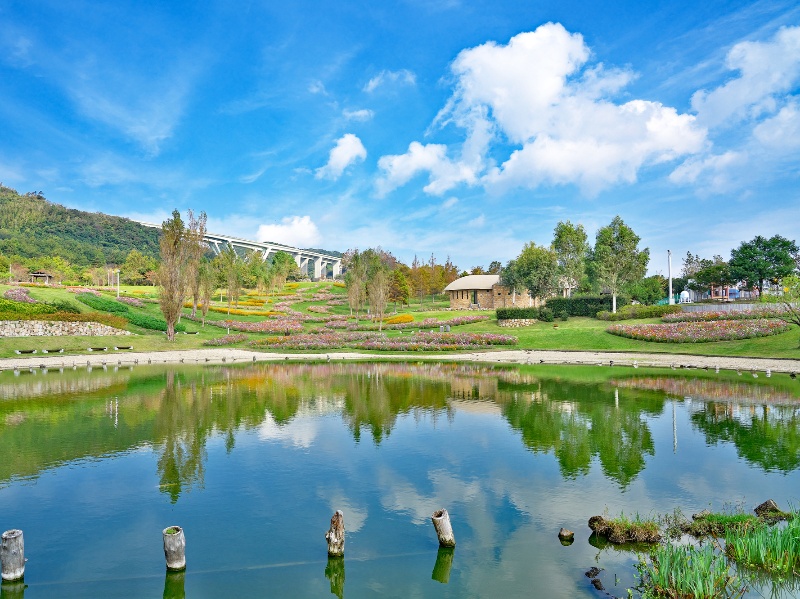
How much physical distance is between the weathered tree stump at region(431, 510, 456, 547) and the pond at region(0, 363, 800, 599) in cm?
19

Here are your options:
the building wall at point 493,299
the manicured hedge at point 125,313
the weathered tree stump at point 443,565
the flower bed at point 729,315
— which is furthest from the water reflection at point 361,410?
the building wall at point 493,299

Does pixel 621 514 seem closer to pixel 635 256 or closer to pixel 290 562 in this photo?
pixel 290 562

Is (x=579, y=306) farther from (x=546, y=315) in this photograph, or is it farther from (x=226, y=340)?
(x=226, y=340)

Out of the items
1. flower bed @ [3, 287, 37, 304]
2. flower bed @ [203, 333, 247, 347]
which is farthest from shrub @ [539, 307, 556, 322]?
flower bed @ [3, 287, 37, 304]

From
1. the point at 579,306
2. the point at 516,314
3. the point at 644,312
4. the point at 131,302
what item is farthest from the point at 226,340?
the point at 644,312

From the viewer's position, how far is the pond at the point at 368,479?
7852mm

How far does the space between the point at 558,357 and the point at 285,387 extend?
2032cm

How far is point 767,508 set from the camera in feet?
30.3

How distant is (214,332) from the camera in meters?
48.6

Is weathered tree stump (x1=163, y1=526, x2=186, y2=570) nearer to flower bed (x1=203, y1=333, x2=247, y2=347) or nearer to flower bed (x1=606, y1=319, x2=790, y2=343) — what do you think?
flower bed (x1=606, y1=319, x2=790, y2=343)

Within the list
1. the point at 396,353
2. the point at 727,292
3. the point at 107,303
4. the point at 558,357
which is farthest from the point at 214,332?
the point at 727,292

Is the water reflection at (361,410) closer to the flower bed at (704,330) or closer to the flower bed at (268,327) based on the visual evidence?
the flower bed at (704,330)

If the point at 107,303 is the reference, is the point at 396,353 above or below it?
below

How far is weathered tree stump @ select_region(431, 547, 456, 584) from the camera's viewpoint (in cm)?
768
